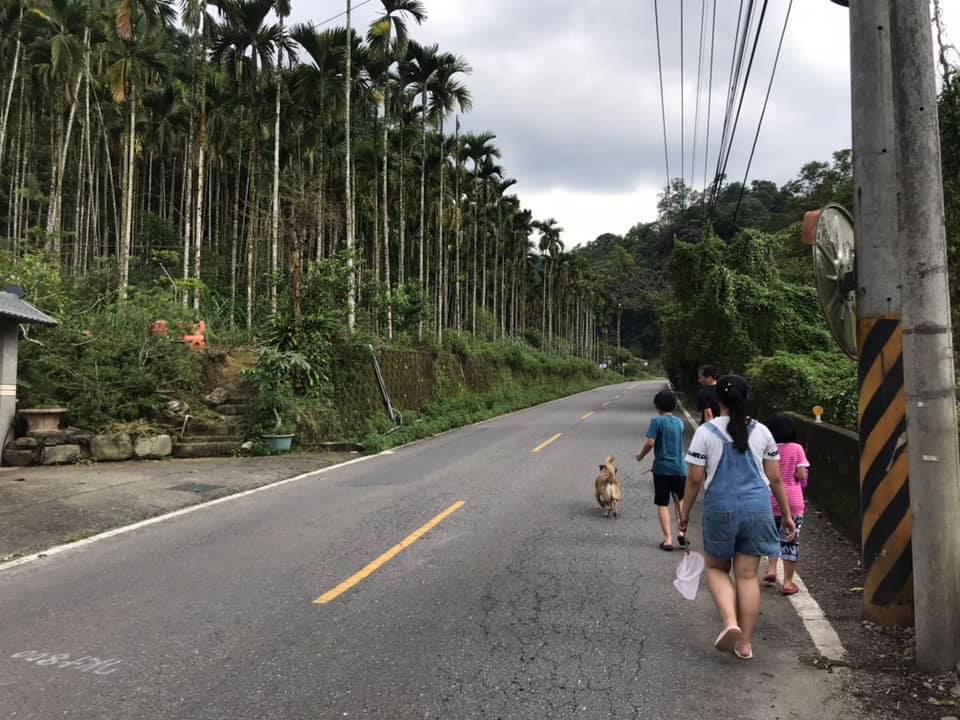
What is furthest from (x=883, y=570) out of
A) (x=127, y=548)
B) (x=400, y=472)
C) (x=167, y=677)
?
(x=400, y=472)

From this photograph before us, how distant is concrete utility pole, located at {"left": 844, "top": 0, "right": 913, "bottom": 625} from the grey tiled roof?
12304mm

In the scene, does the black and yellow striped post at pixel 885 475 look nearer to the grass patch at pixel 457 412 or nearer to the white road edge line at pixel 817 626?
the white road edge line at pixel 817 626

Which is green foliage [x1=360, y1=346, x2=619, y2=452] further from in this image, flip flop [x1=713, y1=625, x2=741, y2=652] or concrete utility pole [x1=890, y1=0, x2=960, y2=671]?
concrete utility pole [x1=890, y1=0, x2=960, y2=671]

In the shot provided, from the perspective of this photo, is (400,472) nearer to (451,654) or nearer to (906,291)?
(451,654)

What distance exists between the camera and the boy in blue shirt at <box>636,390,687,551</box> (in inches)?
260

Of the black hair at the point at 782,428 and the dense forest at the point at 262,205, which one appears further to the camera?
the dense forest at the point at 262,205

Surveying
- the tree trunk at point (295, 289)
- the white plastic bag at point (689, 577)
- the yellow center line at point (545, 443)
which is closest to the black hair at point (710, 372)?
the white plastic bag at point (689, 577)

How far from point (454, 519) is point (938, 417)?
5156mm

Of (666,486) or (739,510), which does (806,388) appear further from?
(739,510)

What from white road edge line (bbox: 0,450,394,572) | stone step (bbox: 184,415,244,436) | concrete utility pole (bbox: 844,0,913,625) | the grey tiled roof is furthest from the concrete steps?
concrete utility pole (bbox: 844,0,913,625)

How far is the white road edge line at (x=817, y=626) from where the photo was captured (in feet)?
13.4

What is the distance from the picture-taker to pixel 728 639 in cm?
393

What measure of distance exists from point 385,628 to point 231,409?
11738 millimetres

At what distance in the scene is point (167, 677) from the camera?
3664mm
